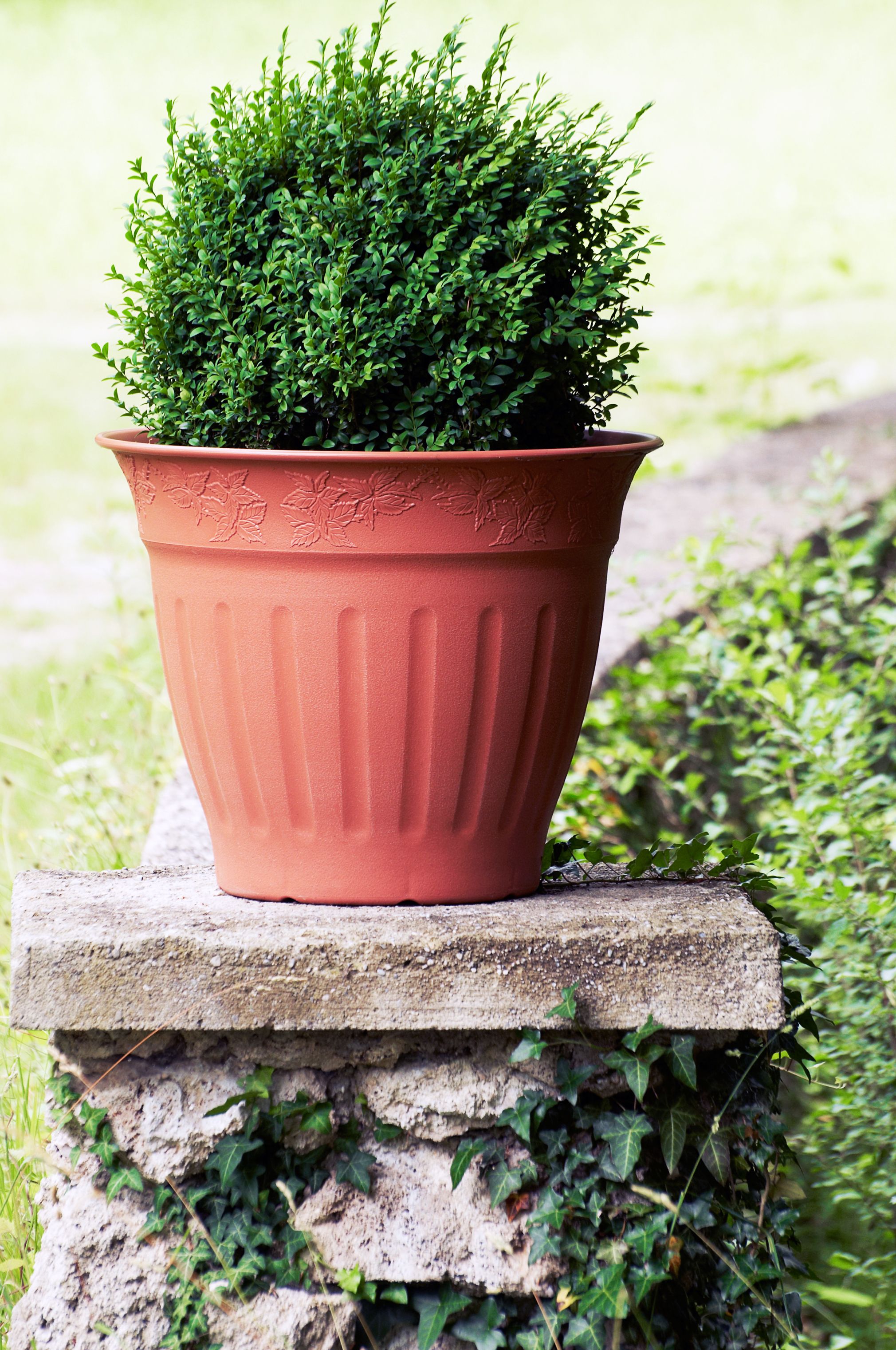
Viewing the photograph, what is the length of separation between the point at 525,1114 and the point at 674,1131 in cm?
19

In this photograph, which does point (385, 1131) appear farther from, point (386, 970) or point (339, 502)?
point (339, 502)

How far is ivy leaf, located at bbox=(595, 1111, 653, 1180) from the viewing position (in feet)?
4.85

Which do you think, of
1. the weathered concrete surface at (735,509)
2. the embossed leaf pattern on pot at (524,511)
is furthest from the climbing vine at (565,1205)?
the weathered concrete surface at (735,509)

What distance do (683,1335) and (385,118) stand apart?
1527 millimetres

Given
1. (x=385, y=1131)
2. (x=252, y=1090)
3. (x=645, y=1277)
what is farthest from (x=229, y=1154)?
(x=645, y=1277)

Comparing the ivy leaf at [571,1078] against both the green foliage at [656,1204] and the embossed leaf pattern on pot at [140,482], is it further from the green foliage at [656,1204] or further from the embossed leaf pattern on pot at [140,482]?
the embossed leaf pattern on pot at [140,482]

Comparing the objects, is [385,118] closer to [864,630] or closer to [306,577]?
[306,577]

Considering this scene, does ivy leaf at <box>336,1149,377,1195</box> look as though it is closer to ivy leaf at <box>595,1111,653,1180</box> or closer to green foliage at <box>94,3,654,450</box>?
ivy leaf at <box>595,1111,653,1180</box>

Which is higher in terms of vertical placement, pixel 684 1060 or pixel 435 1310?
pixel 684 1060

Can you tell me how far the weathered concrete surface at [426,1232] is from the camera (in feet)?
4.90

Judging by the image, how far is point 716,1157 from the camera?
1533 mm

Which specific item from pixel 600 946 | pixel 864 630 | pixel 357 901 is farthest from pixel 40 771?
pixel 864 630

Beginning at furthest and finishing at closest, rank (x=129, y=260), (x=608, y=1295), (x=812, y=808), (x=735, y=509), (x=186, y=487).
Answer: (x=129, y=260) → (x=735, y=509) → (x=812, y=808) → (x=186, y=487) → (x=608, y=1295)

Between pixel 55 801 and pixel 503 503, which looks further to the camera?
pixel 55 801
